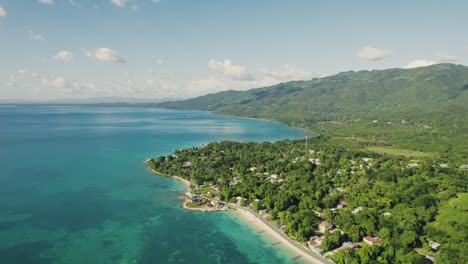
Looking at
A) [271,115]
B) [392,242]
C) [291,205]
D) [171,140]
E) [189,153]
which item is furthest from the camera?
[271,115]

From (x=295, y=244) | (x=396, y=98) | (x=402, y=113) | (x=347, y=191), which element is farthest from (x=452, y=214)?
(x=396, y=98)

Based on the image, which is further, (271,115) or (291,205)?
(271,115)

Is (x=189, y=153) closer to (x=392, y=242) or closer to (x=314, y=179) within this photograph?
(x=314, y=179)

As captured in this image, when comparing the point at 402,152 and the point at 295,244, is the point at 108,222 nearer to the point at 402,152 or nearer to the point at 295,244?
the point at 295,244

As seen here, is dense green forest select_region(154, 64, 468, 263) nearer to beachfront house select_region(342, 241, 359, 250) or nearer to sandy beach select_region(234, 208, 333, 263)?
beachfront house select_region(342, 241, 359, 250)

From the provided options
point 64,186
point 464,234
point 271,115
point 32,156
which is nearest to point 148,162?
point 64,186

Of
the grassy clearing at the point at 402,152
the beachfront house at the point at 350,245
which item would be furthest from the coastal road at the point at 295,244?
the grassy clearing at the point at 402,152

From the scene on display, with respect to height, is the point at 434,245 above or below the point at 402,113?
below

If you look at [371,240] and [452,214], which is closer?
[371,240]
